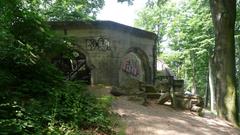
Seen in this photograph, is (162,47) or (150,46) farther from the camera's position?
(162,47)

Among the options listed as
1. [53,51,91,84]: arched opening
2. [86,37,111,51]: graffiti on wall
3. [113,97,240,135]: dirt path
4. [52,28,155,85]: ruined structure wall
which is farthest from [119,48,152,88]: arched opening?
[113,97,240,135]: dirt path

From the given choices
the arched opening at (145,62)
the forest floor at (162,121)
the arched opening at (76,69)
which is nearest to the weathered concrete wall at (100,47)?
the arched opening at (76,69)

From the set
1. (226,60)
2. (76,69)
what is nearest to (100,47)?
(76,69)

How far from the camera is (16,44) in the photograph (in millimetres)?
9125

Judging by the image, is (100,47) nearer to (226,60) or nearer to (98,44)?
(98,44)

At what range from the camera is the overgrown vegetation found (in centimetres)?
718

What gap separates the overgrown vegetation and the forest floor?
27.7 inches

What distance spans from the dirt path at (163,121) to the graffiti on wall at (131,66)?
15.2ft

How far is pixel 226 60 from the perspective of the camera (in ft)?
40.1

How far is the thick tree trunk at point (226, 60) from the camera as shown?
1210 centimetres

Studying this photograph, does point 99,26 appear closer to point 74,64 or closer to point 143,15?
point 74,64

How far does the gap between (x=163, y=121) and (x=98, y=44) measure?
6.54m

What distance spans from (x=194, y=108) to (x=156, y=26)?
2710 centimetres

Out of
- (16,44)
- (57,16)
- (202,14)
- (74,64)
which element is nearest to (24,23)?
(16,44)
